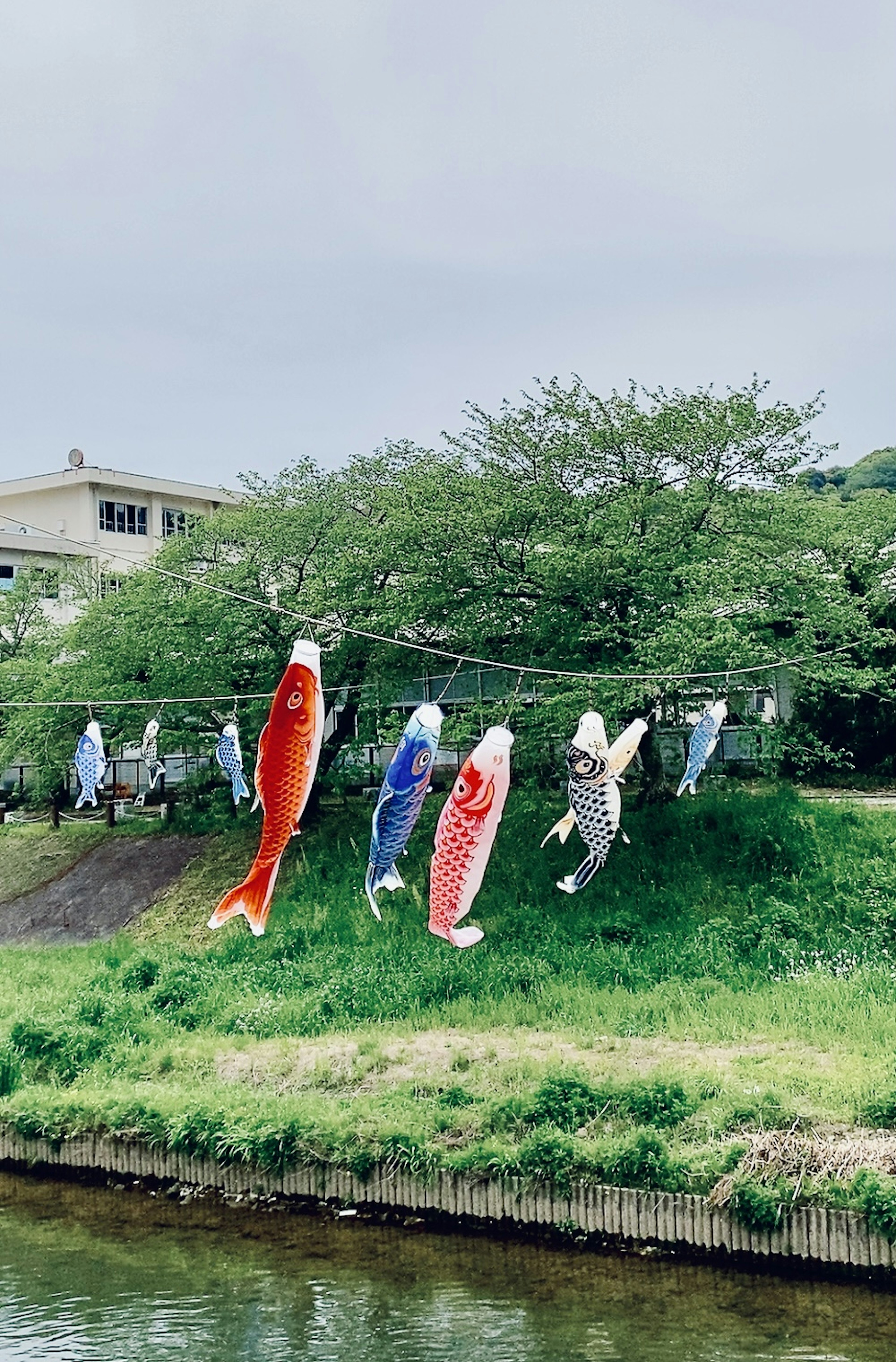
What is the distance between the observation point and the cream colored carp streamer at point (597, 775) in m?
14.5

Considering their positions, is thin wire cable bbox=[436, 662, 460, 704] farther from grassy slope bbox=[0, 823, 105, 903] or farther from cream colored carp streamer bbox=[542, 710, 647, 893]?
grassy slope bbox=[0, 823, 105, 903]

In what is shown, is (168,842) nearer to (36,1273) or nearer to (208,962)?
(208,962)

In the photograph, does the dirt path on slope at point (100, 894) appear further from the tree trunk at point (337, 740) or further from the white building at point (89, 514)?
the white building at point (89, 514)

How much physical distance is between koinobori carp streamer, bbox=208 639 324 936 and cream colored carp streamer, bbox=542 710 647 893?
11.7 ft

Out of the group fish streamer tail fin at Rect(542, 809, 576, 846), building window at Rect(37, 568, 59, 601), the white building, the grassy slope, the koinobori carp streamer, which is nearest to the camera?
the koinobori carp streamer

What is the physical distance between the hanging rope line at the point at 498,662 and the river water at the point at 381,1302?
592 centimetres

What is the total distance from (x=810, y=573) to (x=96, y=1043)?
491 inches

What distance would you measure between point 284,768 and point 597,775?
4.11 m

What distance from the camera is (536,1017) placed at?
48.4ft

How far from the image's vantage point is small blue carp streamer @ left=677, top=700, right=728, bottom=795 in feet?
53.5

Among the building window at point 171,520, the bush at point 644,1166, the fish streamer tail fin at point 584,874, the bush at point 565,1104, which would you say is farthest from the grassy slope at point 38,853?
the bush at point 644,1166

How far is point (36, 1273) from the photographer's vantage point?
1055cm

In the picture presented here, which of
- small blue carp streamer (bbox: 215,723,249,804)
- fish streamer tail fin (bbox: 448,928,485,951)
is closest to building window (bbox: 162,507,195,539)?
small blue carp streamer (bbox: 215,723,249,804)

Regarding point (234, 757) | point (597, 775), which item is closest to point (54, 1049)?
point (234, 757)
